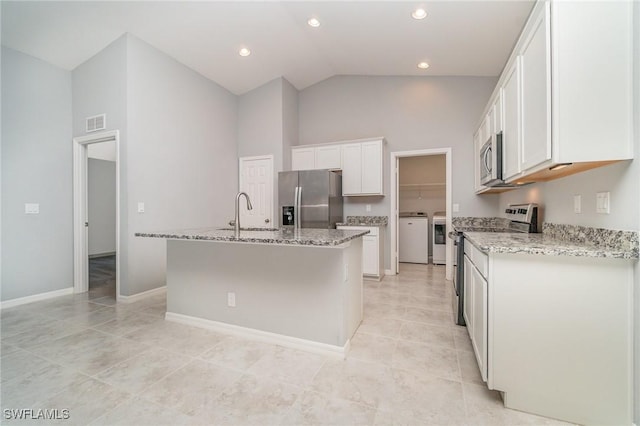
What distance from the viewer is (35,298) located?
3.51 meters

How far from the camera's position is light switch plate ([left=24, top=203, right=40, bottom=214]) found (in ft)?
11.3

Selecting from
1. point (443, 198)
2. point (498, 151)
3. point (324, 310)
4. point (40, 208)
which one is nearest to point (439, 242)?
point (443, 198)

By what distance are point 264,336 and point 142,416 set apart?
1.01 meters

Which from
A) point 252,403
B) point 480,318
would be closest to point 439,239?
point 480,318

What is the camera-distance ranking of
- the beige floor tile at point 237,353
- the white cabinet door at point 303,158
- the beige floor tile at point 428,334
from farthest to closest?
the white cabinet door at point 303,158
the beige floor tile at point 428,334
the beige floor tile at point 237,353

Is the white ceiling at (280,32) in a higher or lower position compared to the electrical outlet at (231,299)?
higher

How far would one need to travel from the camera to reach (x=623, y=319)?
1404 millimetres

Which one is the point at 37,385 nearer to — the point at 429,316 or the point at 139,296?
the point at 139,296

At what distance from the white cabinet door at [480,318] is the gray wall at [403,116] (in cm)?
277

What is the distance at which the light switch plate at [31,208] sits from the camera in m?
3.45

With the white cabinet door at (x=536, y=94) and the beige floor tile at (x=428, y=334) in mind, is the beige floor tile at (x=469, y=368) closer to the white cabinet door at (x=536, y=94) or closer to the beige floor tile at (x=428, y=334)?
the beige floor tile at (x=428, y=334)

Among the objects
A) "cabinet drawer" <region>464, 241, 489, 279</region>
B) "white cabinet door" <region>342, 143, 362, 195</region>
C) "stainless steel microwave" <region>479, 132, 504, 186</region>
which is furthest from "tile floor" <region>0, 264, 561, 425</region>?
"white cabinet door" <region>342, 143, 362, 195</region>

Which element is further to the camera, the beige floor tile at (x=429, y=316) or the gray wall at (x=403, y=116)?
the gray wall at (x=403, y=116)

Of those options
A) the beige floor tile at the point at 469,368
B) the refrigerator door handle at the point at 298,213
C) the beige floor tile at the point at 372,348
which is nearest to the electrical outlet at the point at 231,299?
the beige floor tile at the point at 372,348
